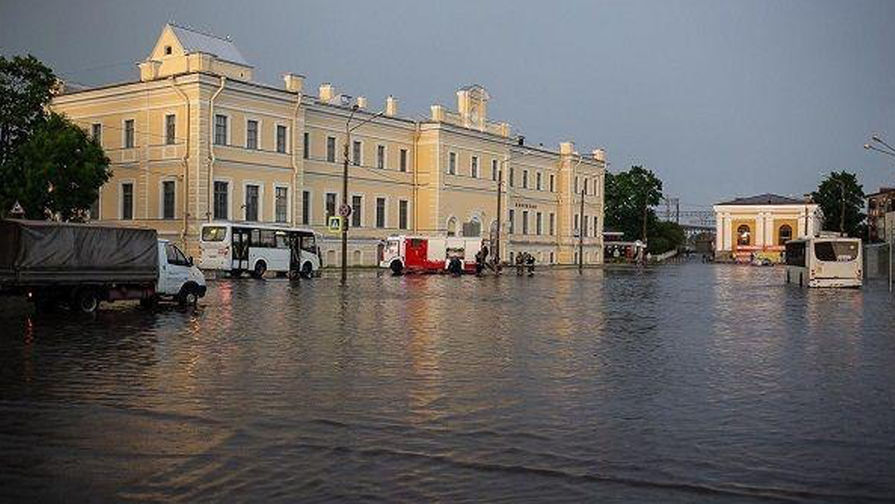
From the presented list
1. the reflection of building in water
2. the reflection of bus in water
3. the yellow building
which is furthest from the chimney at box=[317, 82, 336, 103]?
the reflection of building in water

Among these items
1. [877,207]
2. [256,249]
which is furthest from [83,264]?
[877,207]

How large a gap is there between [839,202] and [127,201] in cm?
A: 8846

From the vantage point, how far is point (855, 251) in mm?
45750

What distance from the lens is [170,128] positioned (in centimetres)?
5800

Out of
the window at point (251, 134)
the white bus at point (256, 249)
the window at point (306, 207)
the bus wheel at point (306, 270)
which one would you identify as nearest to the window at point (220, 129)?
the window at point (251, 134)

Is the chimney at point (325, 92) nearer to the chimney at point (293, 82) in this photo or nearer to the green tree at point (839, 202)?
the chimney at point (293, 82)

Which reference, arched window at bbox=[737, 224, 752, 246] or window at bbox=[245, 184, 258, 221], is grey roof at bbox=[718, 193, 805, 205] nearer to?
arched window at bbox=[737, 224, 752, 246]

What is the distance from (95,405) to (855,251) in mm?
42637

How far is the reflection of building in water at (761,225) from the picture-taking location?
433 feet

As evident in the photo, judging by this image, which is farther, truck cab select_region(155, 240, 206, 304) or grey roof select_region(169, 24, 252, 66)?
grey roof select_region(169, 24, 252, 66)

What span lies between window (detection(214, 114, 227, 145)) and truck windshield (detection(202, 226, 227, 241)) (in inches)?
440

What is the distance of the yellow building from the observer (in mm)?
57219

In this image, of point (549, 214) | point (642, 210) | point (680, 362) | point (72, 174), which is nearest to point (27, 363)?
point (680, 362)

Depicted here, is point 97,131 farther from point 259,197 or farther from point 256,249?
point 256,249
